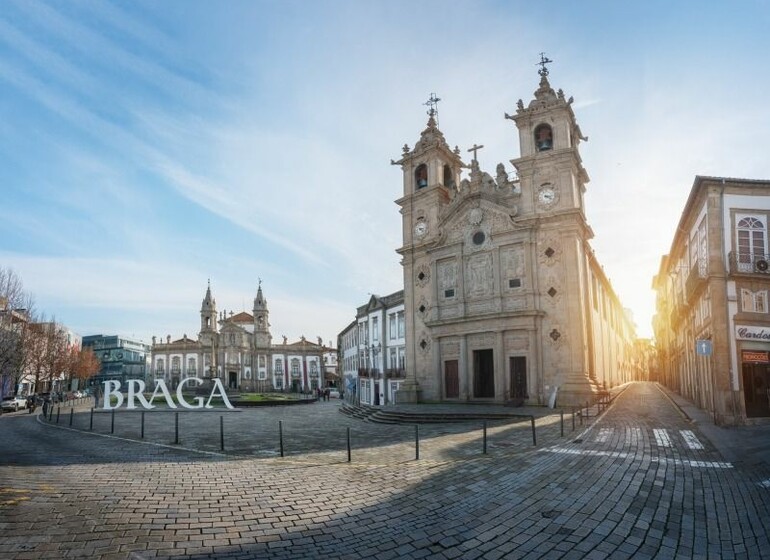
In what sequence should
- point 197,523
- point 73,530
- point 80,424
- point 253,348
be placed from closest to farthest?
1. point 73,530
2. point 197,523
3. point 80,424
4. point 253,348

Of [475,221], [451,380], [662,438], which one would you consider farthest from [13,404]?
[662,438]

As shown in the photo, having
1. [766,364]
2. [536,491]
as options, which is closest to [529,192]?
[766,364]

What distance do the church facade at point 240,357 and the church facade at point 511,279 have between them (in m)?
58.9

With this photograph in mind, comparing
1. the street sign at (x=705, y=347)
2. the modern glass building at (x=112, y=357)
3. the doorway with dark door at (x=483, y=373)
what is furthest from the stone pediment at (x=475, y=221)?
the modern glass building at (x=112, y=357)

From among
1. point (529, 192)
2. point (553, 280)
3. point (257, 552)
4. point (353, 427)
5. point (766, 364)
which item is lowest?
point (353, 427)

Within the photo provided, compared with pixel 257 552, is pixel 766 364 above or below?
above

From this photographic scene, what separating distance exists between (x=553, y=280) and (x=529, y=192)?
5592 millimetres

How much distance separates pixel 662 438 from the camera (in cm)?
1467

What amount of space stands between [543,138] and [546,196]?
3.96 metres

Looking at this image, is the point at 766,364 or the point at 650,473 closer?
the point at 650,473

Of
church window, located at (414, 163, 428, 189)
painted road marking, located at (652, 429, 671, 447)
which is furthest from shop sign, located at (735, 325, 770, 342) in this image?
church window, located at (414, 163, 428, 189)

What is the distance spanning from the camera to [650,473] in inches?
393

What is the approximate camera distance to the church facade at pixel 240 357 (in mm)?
87812

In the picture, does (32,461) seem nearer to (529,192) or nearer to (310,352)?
(529,192)
